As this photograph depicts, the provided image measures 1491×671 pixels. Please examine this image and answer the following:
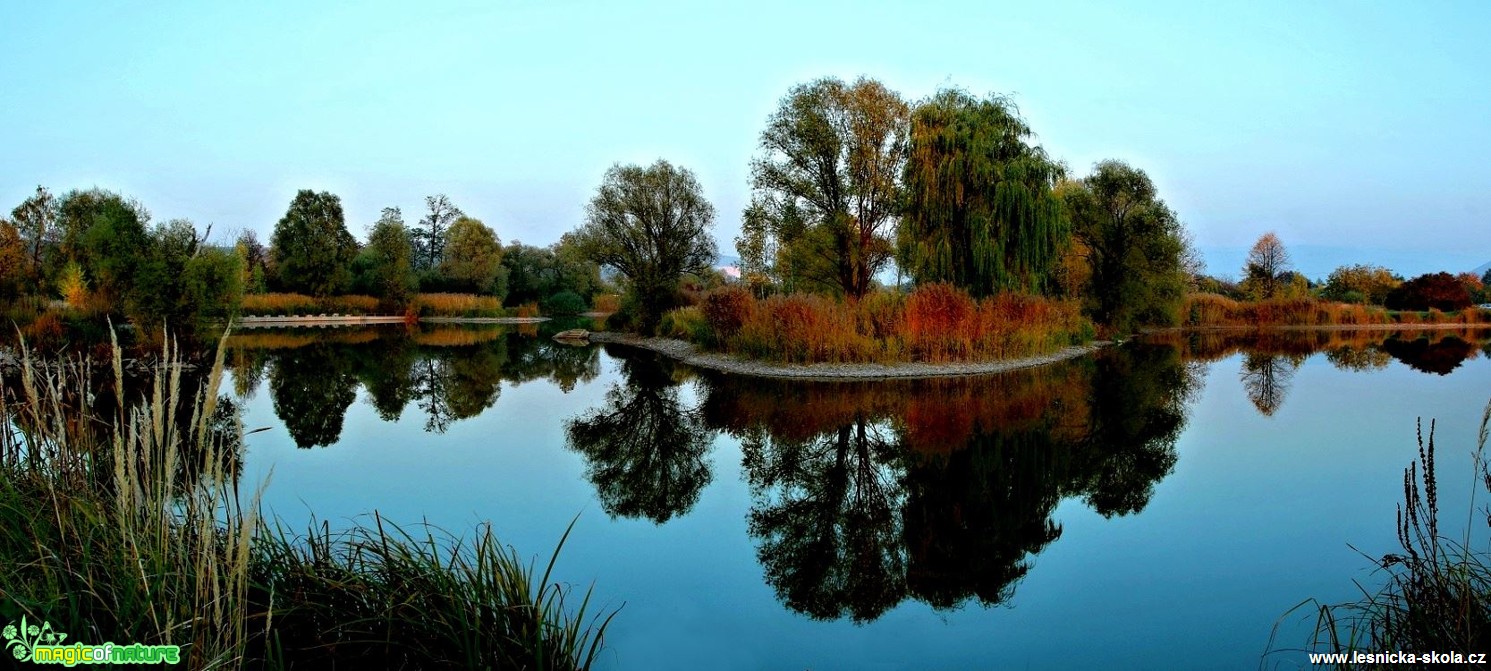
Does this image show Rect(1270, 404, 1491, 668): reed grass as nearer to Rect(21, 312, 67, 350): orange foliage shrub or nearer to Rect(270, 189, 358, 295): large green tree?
Rect(21, 312, 67, 350): orange foliage shrub

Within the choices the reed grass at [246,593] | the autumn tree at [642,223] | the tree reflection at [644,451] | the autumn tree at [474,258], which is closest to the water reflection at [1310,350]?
the tree reflection at [644,451]

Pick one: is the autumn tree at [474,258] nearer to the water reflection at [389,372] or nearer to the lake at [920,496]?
the water reflection at [389,372]

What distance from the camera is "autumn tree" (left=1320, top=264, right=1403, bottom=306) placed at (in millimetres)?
40375

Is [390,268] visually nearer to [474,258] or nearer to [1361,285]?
[474,258]

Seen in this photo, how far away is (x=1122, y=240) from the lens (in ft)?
93.1

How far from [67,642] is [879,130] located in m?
23.2

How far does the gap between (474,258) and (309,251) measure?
1111 centimetres

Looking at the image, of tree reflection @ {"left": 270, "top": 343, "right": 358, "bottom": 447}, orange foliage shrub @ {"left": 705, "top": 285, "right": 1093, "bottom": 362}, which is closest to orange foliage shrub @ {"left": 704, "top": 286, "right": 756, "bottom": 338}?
orange foliage shrub @ {"left": 705, "top": 285, "right": 1093, "bottom": 362}

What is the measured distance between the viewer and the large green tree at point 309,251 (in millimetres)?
41469

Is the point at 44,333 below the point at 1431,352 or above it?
above

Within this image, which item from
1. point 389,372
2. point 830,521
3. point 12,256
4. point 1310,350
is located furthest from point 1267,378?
point 12,256

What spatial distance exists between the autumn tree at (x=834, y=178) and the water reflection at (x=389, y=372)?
302 inches

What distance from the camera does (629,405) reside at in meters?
11.9

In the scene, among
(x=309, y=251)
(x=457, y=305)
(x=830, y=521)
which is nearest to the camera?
(x=830, y=521)
